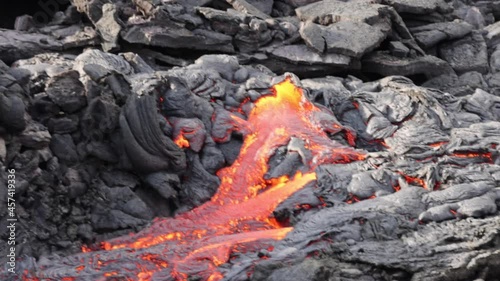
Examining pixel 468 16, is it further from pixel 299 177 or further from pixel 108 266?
pixel 108 266

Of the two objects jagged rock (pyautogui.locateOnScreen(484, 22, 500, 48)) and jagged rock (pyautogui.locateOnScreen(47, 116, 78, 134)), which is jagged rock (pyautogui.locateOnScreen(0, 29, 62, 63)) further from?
jagged rock (pyautogui.locateOnScreen(484, 22, 500, 48))

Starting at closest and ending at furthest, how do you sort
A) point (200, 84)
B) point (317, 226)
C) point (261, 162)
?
point (317, 226) → point (261, 162) → point (200, 84)

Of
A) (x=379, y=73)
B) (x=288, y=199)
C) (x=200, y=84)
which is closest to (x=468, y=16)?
(x=379, y=73)

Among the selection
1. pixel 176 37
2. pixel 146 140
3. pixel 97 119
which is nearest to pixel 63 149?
pixel 97 119

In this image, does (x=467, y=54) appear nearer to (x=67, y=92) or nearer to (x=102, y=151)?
(x=102, y=151)

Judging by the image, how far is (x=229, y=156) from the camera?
9.89 meters

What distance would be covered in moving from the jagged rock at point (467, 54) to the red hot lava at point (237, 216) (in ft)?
14.2

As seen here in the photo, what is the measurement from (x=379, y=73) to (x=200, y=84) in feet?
12.5

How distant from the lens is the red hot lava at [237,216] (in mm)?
7750

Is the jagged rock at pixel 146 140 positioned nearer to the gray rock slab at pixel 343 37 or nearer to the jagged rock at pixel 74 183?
the jagged rock at pixel 74 183

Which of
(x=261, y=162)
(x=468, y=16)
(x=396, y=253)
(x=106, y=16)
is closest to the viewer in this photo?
(x=396, y=253)

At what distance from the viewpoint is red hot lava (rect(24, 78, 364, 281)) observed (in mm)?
7750

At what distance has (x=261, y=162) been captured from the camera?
31.7 ft

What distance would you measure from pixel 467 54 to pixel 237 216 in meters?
7.00
